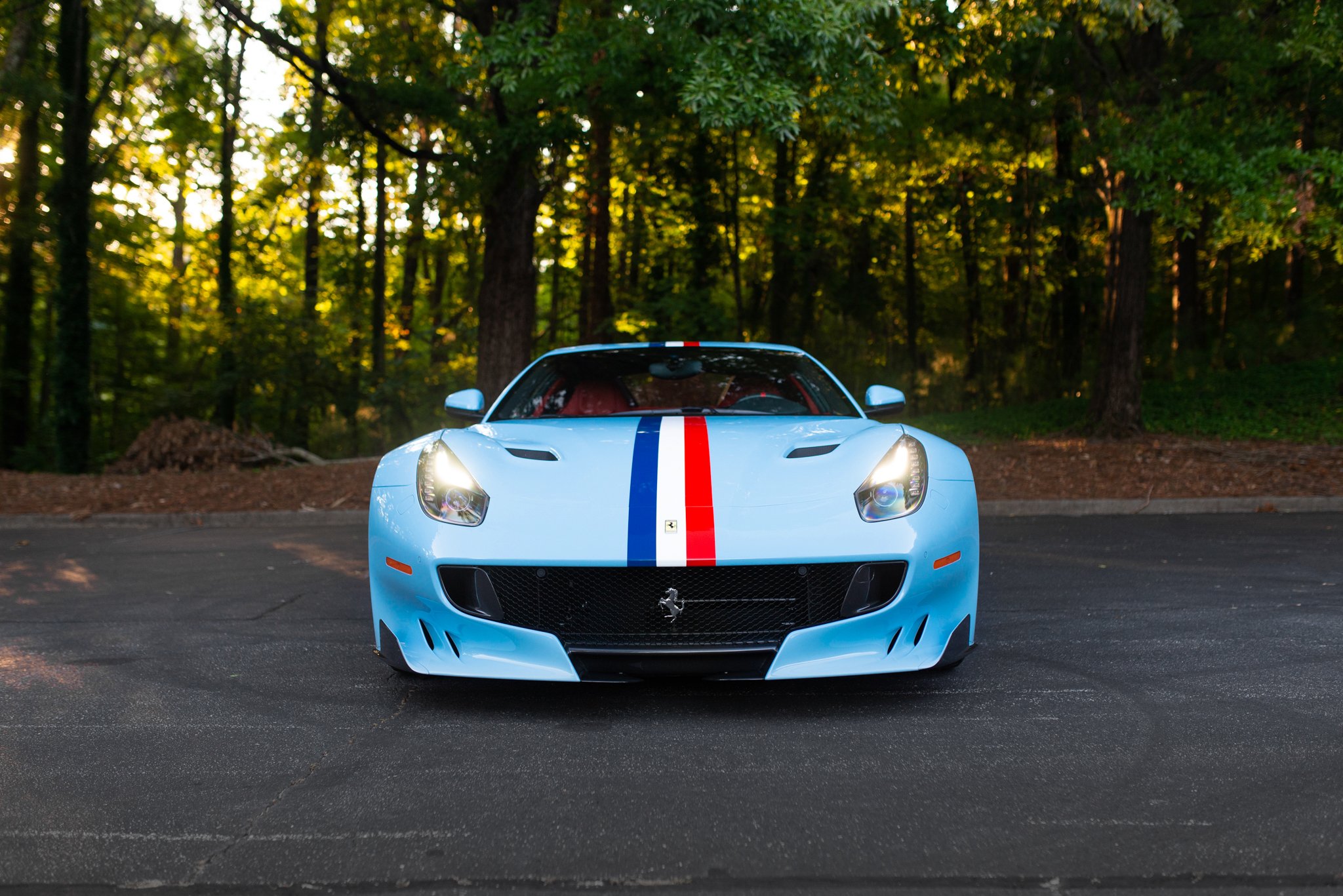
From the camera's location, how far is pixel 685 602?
146 inches

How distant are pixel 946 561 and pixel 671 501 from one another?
3.20 feet

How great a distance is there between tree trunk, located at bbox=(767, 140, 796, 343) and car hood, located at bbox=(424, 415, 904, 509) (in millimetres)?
19714

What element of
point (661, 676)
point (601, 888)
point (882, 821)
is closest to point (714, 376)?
point (661, 676)

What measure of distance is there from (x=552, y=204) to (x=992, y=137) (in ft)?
27.9

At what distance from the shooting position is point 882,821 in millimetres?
2844

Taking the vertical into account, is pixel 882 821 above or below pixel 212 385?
below

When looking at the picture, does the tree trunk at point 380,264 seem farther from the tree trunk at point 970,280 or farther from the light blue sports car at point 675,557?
the light blue sports car at point 675,557

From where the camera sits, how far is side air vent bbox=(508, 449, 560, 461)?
418 centimetres

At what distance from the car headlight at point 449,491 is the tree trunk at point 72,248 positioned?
17011 mm

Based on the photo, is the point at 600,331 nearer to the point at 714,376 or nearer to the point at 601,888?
the point at 714,376

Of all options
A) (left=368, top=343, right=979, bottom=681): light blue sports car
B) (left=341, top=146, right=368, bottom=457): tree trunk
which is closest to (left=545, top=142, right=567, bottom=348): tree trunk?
(left=341, top=146, right=368, bottom=457): tree trunk

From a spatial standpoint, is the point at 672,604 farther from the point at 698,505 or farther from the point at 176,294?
A: the point at 176,294

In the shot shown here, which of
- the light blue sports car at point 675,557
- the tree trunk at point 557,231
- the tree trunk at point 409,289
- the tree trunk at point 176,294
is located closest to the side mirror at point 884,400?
the light blue sports car at point 675,557

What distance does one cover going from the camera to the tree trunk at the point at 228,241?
22.9 m
